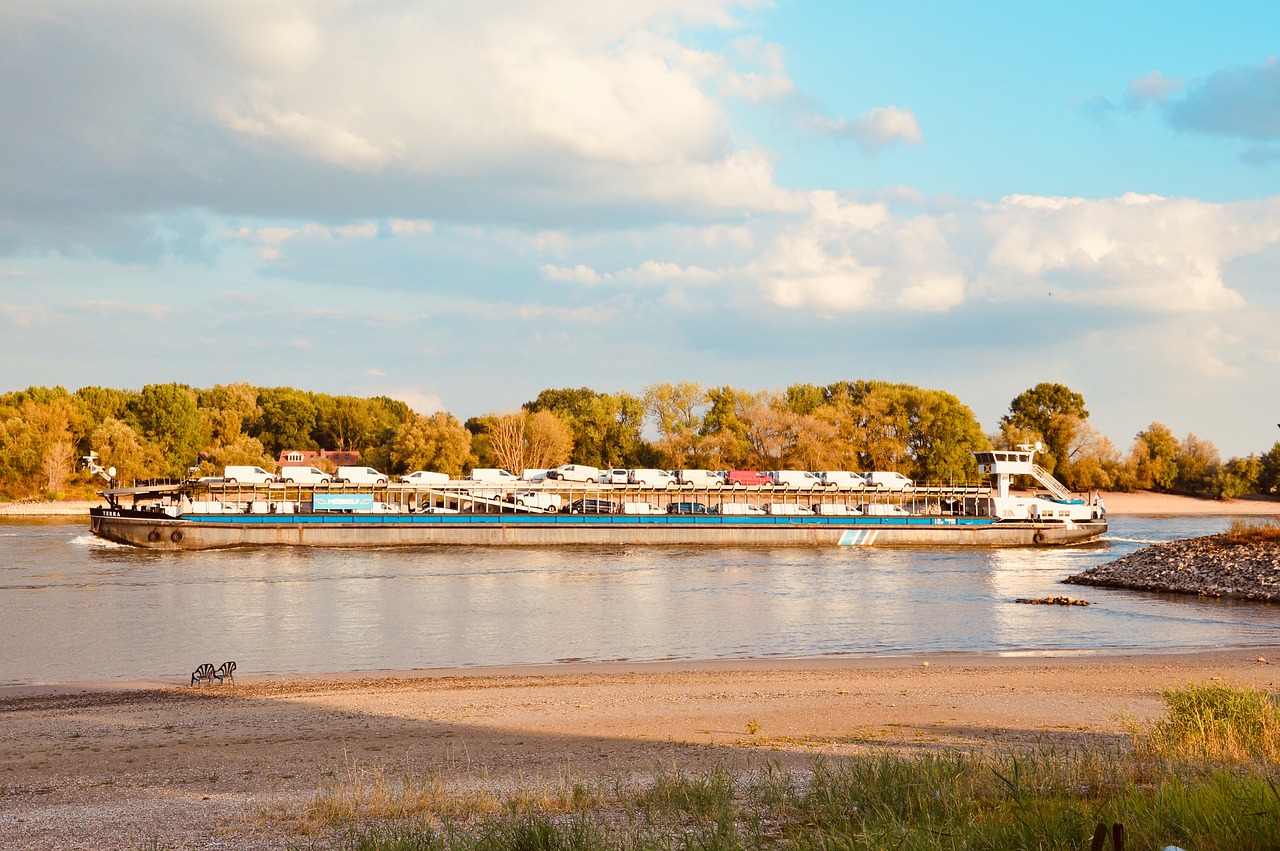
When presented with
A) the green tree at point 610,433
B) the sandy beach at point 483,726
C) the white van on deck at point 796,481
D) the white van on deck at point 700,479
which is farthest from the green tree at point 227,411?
the sandy beach at point 483,726

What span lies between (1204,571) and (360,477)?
63857 millimetres

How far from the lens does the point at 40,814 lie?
11.8m

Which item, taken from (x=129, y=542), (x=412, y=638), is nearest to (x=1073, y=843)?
(x=412, y=638)

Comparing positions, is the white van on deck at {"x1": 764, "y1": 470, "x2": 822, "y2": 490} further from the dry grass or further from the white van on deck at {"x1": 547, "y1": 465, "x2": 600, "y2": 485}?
the dry grass

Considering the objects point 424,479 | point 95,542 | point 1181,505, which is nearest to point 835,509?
point 424,479

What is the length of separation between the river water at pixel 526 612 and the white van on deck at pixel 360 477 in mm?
20980

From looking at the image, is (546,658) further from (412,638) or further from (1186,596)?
(1186,596)

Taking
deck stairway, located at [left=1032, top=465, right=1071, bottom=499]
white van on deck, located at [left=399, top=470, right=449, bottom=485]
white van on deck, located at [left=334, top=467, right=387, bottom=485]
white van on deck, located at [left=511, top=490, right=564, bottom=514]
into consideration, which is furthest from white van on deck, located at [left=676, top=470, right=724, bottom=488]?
deck stairway, located at [left=1032, top=465, right=1071, bottom=499]

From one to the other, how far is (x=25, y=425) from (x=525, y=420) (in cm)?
6035

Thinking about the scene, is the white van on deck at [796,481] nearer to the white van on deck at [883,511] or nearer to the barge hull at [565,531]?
the white van on deck at [883,511]

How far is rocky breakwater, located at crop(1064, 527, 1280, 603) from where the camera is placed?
43.5 m

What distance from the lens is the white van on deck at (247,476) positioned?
80625mm

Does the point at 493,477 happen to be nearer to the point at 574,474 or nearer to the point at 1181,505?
the point at 574,474

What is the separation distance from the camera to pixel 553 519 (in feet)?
251
